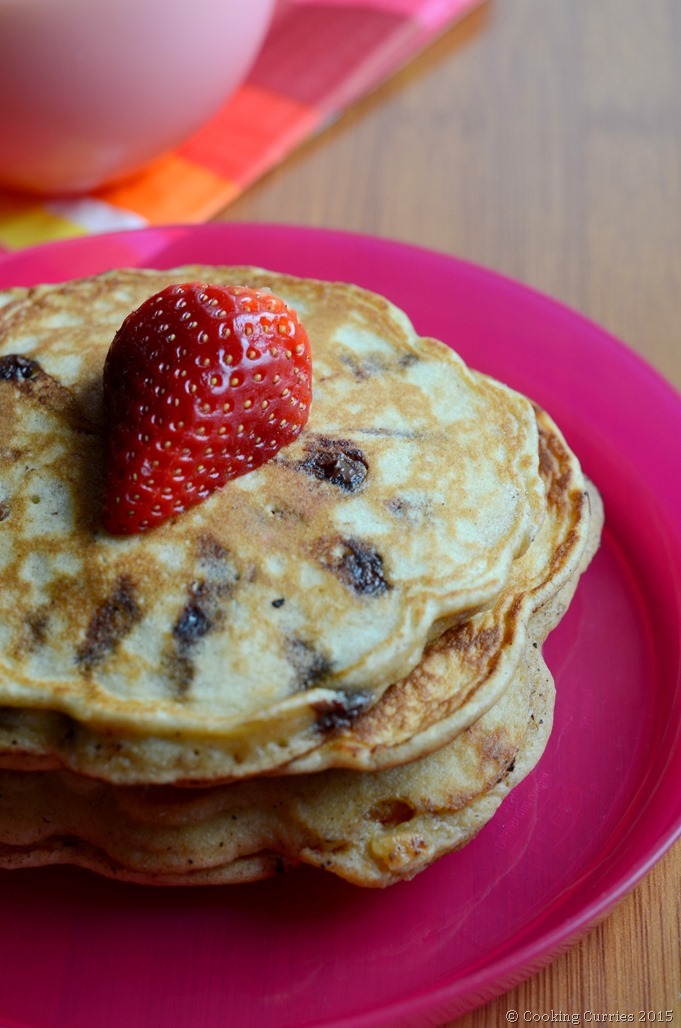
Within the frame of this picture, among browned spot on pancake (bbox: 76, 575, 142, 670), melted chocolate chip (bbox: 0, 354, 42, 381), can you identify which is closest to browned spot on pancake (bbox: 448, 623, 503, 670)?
browned spot on pancake (bbox: 76, 575, 142, 670)

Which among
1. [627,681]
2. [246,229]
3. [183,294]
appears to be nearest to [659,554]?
[627,681]

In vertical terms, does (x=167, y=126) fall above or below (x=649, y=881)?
above

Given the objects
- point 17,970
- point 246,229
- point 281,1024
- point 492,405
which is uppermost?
point 492,405

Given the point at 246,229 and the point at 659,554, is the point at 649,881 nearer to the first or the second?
the point at 659,554

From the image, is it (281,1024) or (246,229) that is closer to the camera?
(281,1024)

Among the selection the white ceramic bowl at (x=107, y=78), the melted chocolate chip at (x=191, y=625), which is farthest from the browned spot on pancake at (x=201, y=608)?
the white ceramic bowl at (x=107, y=78)

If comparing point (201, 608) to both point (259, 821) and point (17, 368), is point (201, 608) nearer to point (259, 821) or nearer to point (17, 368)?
point (259, 821)

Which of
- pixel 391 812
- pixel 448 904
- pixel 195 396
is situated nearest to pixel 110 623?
pixel 195 396
